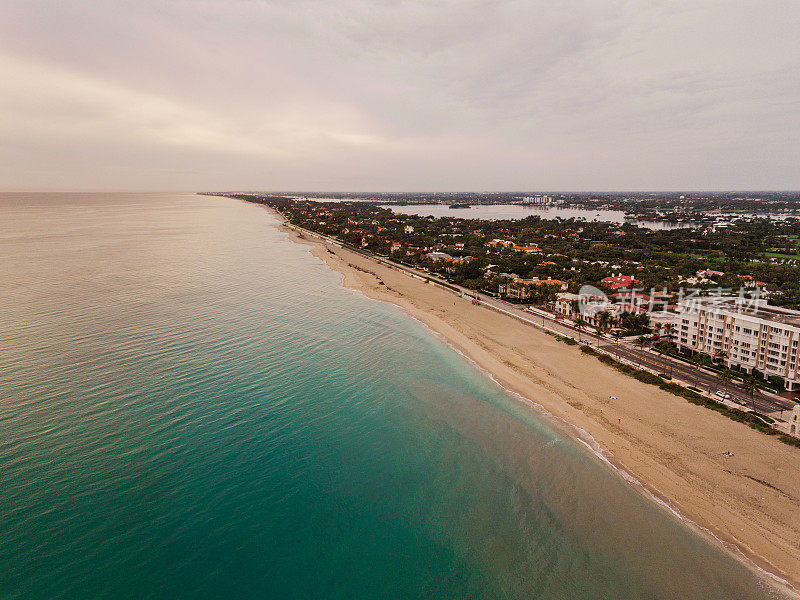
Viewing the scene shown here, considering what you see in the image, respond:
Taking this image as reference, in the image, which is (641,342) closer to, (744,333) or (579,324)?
(579,324)

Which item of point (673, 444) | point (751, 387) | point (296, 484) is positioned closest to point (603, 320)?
point (751, 387)

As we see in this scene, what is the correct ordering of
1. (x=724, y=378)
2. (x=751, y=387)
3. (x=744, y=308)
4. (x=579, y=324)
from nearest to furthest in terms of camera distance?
(x=751, y=387) → (x=724, y=378) → (x=744, y=308) → (x=579, y=324)

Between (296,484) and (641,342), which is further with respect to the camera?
(641,342)

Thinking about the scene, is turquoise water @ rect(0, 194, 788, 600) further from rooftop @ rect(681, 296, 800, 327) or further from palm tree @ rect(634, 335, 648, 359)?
rooftop @ rect(681, 296, 800, 327)

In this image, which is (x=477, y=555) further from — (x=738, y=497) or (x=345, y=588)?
(x=738, y=497)

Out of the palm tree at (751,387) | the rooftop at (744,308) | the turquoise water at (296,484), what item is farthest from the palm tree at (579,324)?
the turquoise water at (296,484)
